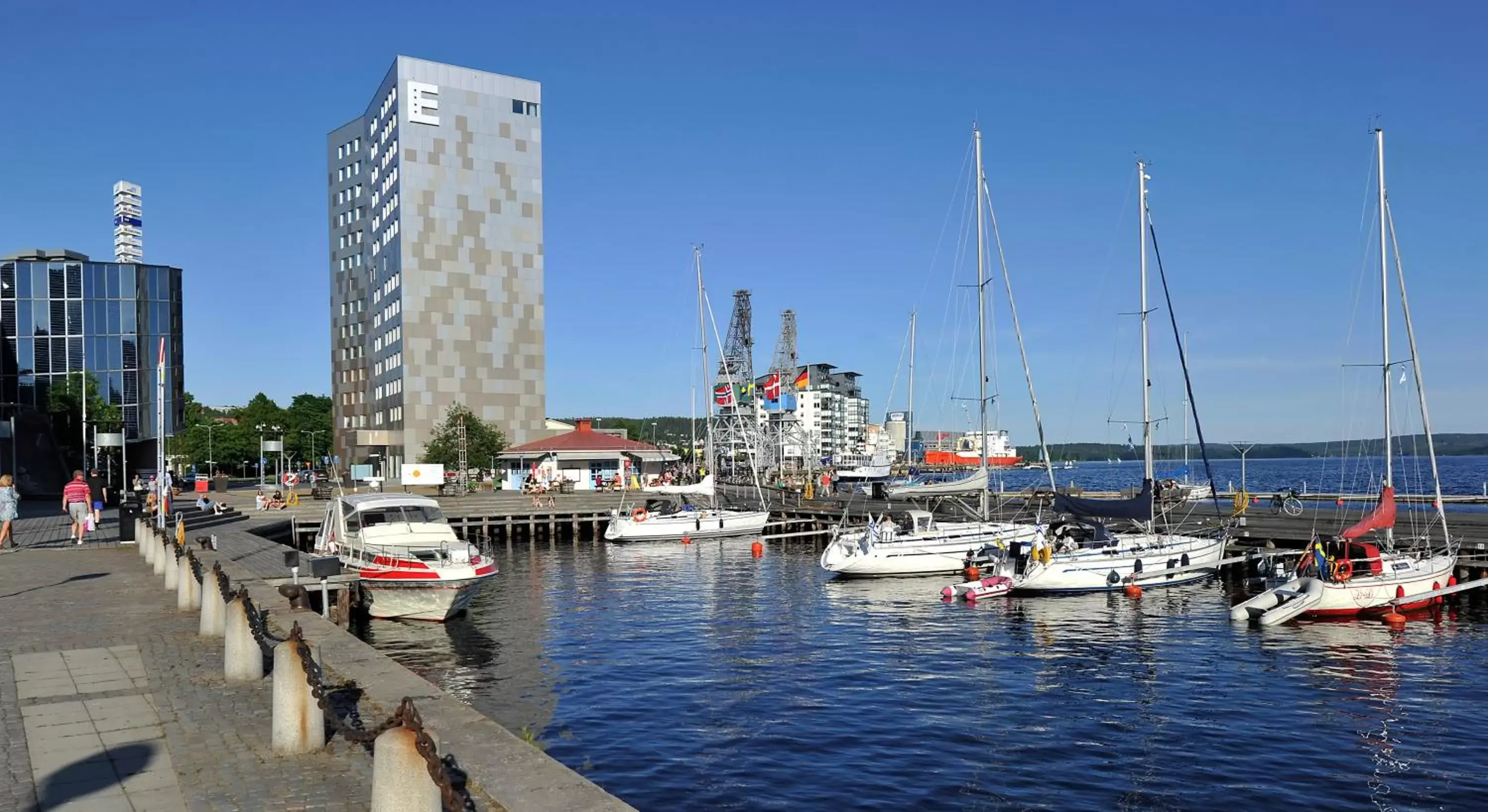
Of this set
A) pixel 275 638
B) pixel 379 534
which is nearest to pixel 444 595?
pixel 379 534

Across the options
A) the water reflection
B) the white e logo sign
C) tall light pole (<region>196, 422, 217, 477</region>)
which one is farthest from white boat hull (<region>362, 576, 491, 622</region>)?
tall light pole (<region>196, 422, 217, 477</region>)

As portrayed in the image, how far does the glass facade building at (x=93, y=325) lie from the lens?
84.1 meters

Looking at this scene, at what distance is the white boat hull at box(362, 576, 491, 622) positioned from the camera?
29.3 m

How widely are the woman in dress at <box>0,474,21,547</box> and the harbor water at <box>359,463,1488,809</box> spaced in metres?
13.7

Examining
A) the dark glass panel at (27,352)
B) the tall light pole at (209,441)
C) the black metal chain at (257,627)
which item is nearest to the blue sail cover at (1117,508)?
the black metal chain at (257,627)

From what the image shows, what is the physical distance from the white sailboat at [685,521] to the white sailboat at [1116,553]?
22184 millimetres

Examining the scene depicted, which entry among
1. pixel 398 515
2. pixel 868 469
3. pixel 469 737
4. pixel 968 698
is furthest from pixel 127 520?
pixel 868 469

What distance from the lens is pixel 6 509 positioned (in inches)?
1323

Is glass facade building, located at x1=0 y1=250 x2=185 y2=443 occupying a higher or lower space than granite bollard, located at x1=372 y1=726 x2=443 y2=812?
higher

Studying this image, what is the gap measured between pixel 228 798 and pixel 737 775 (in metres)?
8.87

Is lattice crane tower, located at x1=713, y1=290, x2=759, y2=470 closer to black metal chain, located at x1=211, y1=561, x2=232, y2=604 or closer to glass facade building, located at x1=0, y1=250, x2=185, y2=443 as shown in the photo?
glass facade building, located at x1=0, y1=250, x2=185, y2=443

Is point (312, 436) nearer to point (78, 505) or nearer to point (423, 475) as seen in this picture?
point (423, 475)

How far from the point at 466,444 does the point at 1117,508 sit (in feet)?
235

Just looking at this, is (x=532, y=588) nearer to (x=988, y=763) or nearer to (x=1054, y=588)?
(x=1054, y=588)
